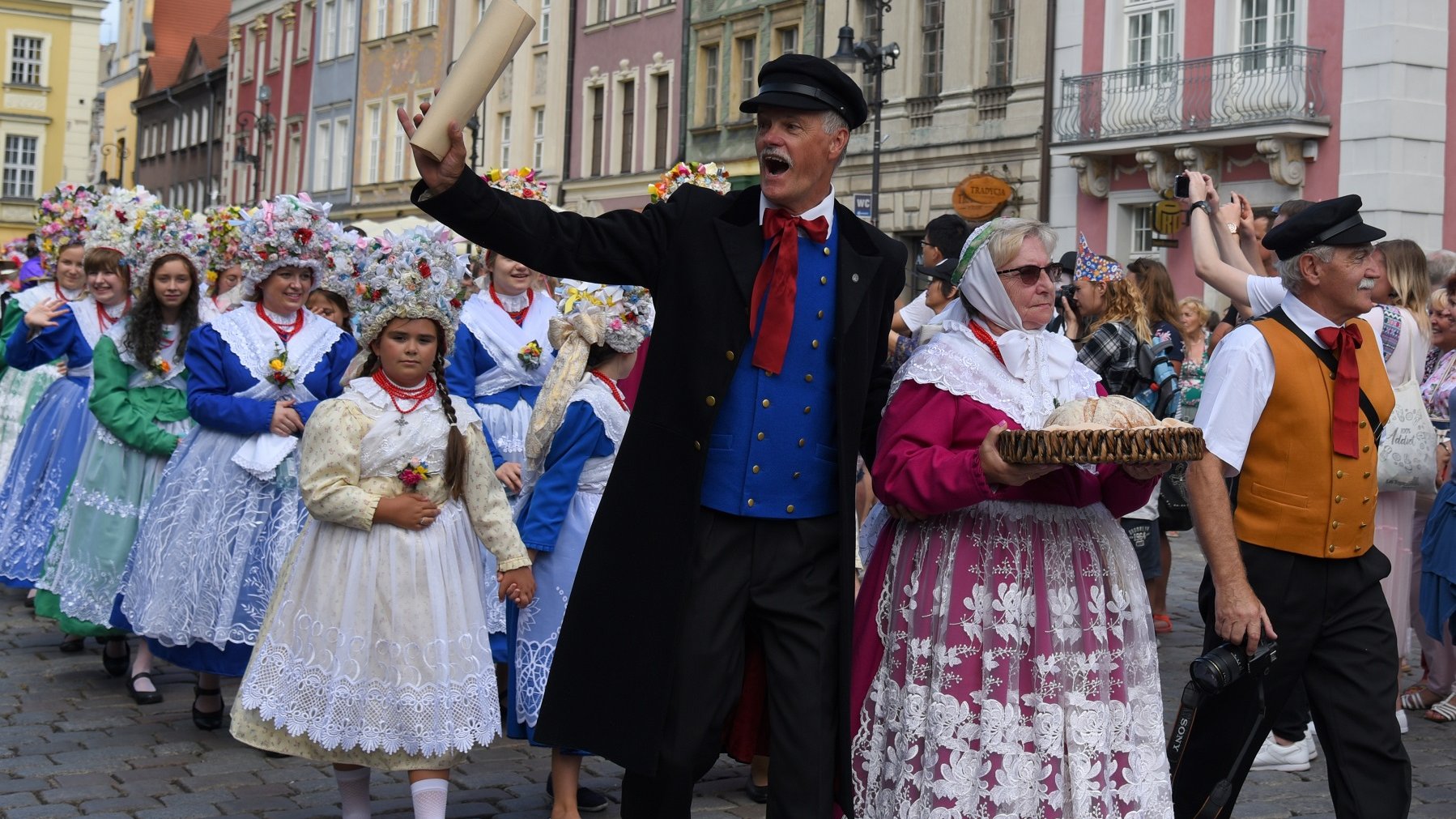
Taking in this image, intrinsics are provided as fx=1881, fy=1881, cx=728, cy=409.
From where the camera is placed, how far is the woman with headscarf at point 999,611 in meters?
4.37

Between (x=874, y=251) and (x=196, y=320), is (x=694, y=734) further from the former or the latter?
(x=196, y=320)

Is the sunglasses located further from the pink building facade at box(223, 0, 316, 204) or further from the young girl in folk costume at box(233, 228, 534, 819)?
the pink building facade at box(223, 0, 316, 204)

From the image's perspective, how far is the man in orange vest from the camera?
5.13 meters

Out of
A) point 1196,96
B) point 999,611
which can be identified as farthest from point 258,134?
point 999,611

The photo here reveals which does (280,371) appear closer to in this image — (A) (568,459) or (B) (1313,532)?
(A) (568,459)

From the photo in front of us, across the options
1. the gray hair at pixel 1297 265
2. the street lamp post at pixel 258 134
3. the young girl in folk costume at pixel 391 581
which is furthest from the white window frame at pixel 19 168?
the gray hair at pixel 1297 265

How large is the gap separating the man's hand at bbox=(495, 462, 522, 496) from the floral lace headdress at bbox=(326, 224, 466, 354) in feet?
4.04

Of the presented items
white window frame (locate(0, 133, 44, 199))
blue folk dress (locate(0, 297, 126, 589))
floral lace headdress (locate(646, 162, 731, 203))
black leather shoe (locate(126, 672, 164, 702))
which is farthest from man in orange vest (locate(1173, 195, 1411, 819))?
white window frame (locate(0, 133, 44, 199))

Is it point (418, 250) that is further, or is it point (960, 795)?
point (418, 250)

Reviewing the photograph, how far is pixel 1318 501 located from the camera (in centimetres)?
518

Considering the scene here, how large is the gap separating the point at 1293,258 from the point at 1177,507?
473cm

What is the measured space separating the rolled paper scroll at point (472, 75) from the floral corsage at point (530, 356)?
14.7 feet

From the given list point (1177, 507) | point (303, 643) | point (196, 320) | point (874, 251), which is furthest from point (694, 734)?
point (1177, 507)

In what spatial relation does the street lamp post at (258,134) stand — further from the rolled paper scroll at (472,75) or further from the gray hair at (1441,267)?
the rolled paper scroll at (472,75)
